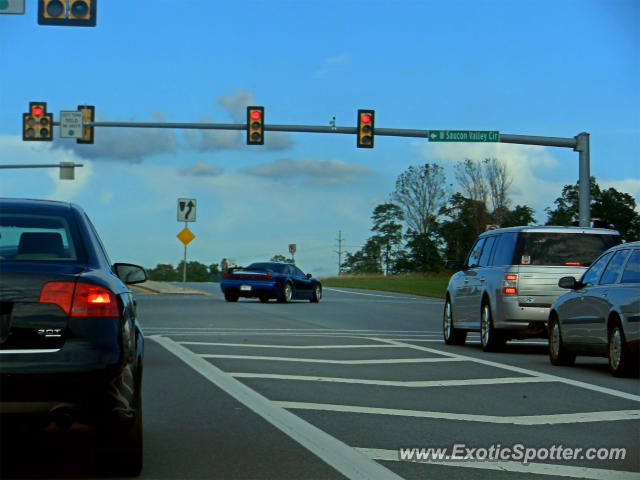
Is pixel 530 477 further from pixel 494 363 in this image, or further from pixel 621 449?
pixel 494 363

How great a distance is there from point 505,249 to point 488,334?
4.27 feet

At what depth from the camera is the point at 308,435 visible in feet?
26.0

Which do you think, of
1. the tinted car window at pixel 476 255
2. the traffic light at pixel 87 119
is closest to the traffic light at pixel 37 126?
the traffic light at pixel 87 119

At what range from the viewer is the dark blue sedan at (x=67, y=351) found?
5.64m

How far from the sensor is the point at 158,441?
7688 mm

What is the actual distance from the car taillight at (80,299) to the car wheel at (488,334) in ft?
36.1

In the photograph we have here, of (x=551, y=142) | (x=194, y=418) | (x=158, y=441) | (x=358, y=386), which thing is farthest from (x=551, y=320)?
(x=551, y=142)

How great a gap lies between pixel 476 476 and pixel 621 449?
1.43m

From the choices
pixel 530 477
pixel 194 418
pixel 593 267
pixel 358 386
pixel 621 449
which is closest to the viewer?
pixel 530 477

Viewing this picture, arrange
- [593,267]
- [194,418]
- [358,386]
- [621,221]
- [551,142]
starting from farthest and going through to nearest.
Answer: [621,221] < [551,142] < [593,267] < [358,386] < [194,418]

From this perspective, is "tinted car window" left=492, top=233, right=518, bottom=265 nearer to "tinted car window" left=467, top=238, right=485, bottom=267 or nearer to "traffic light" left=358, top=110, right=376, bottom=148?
"tinted car window" left=467, top=238, right=485, bottom=267

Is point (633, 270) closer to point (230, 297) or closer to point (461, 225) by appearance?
point (230, 297)

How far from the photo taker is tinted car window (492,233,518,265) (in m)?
16.5

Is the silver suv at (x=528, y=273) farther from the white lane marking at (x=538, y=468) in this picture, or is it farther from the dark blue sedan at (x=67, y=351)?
the dark blue sedan at (x=67, y=351)
